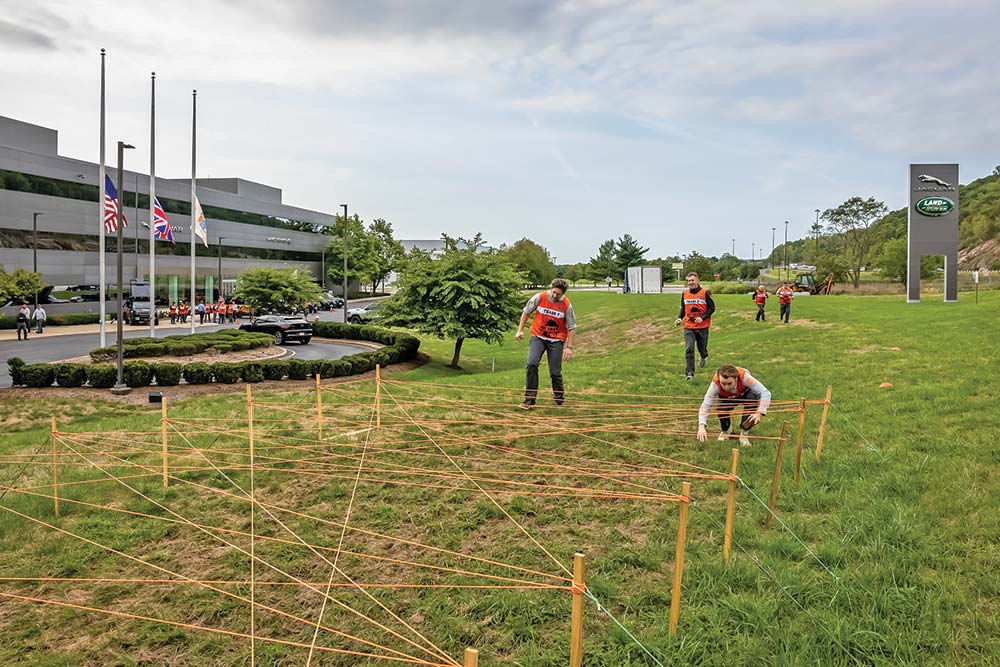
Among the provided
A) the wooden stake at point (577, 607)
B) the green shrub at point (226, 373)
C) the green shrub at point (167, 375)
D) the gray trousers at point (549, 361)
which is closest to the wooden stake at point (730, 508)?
the wooden stake at point (577, 607)

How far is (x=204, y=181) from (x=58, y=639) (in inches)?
3208

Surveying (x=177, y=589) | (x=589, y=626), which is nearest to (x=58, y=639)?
(x=177, y=589)

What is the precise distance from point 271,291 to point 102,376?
2862cm

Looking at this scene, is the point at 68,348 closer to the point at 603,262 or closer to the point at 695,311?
the point at 695,311

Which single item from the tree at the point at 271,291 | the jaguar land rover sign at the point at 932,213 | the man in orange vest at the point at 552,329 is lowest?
the man in orange vest at the point at 552,329

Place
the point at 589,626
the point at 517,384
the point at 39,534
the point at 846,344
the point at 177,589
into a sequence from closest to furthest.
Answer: the point at 589,626, the point at 177,589, the point at 39,534, the point at 517,384, the point at 846,344

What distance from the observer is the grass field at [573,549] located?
12.7 ft

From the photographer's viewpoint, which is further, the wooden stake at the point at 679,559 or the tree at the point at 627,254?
Answer: the tree at the point at 627,254

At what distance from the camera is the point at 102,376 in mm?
17781

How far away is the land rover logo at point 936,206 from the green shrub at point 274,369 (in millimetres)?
31344

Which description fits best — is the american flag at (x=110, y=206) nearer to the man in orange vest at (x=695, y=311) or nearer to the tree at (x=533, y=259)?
the man in orange vest at (x=695, y=311)

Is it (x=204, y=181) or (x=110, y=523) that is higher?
(x=204, y=181)

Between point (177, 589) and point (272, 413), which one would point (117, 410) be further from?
point (177, 589)

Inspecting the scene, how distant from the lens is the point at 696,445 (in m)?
7.52
